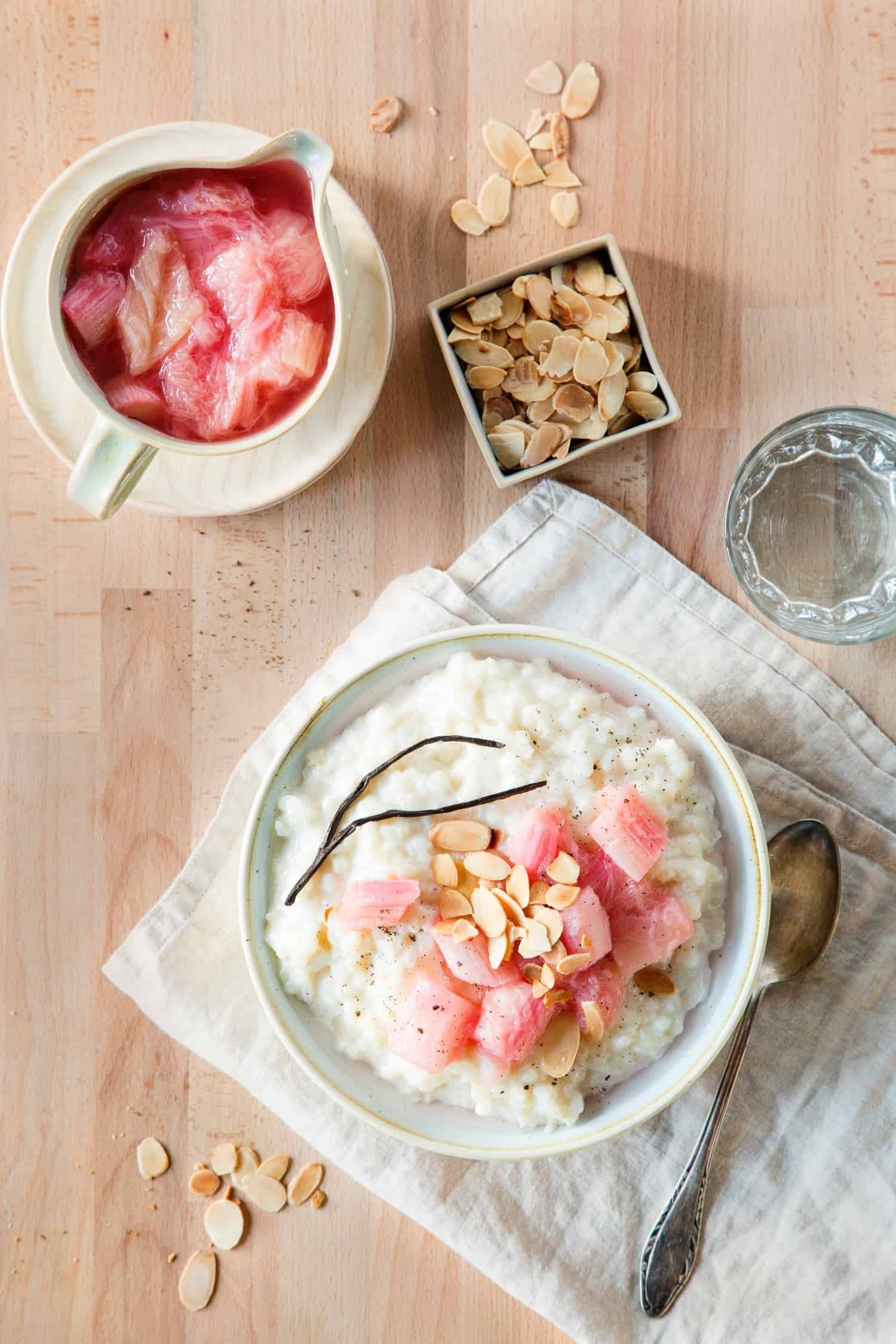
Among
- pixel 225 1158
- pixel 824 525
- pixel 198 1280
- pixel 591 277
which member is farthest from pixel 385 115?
pixel 198 1280

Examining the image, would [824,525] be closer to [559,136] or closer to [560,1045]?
[559,136]

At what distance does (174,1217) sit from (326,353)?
5.09 ft

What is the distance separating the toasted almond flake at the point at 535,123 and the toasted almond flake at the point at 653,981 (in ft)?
4.65

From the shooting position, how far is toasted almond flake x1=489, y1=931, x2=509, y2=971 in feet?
5.17

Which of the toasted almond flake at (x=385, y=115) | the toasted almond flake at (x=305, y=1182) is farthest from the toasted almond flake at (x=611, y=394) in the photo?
the toasted almond flake at (x=305, y=1182)

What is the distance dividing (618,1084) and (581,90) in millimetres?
1656

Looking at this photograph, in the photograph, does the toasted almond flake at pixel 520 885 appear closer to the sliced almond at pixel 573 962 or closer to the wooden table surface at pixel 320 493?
the sliced almond at pixel 573 962

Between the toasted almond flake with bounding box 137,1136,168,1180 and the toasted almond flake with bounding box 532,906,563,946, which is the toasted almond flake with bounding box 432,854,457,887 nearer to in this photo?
the toasted almond flake with bounding box 532,906,563,946

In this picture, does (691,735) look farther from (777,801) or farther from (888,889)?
(888,889)

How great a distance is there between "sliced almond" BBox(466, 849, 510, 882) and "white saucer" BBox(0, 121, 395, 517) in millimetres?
682

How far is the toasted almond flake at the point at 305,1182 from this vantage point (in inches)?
79.8

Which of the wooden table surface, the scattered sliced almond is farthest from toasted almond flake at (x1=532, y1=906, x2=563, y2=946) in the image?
the wooden table surface

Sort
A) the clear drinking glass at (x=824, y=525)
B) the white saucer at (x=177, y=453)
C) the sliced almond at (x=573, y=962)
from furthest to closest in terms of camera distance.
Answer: the clear drinking glass at (x=824, y=525) → the white saucer at (x=177, y=453) → the sliced almond at (x=573, y=962)

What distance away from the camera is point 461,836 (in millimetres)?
1611
